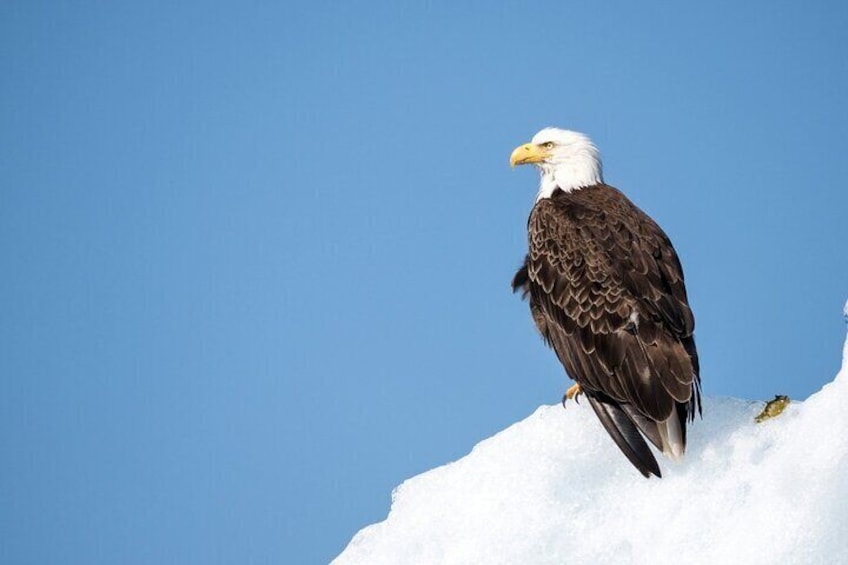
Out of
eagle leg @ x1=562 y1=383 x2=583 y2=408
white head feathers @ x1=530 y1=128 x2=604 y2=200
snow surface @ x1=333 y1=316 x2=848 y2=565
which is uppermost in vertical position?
white head feathers @ x1=530 y1=128 x2=604 y2=200

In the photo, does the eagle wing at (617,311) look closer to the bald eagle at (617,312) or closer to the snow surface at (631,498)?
the bald eagle at (617,312)

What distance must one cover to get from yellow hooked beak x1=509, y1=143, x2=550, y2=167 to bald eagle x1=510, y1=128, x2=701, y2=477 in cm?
82

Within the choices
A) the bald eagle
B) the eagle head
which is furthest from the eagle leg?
the eagle head

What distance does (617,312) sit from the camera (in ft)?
29.4

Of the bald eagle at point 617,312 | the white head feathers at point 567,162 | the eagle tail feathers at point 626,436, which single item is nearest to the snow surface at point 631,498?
the eagle tail feathers at point 626,436

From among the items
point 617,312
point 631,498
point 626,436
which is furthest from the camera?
point 617,312

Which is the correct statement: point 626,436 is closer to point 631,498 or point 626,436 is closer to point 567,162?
point 631,498

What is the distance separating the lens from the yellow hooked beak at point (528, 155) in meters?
11.8

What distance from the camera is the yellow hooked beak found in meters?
11.8

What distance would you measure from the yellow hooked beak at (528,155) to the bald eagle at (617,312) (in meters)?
0.82

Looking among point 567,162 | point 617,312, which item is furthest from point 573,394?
point 567,162

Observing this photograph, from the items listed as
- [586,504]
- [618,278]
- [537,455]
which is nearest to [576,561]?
[586,504]

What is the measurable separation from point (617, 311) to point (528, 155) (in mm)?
3367

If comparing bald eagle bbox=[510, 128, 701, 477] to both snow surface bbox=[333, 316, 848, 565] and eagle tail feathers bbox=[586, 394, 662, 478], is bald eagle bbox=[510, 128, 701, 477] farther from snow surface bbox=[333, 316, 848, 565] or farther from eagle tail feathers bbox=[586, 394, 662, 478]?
snow surface bbox=[333, 316, 848, 565]
